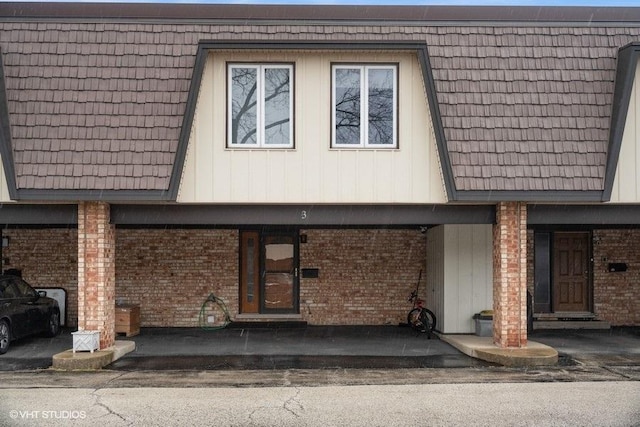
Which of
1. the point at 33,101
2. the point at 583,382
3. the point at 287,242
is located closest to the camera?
the point at 583,382

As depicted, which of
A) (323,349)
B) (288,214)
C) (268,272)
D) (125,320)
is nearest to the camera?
(288,214)

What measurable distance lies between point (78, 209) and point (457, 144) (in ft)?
22.3

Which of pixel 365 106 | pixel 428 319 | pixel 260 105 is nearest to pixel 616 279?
pixel 428 319

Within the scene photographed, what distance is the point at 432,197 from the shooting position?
13766 millimetres

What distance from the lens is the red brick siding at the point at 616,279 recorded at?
18938 mm

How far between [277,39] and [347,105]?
1.70 m

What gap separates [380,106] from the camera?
1395 cm

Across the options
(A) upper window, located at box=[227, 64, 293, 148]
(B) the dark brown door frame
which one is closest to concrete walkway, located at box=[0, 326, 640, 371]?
(B) the dark brown door frame

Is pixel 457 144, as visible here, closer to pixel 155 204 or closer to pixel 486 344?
pixel 486 344

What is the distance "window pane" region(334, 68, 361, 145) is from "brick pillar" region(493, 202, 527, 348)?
301 cm

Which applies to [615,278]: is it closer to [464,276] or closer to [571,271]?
[571,271]

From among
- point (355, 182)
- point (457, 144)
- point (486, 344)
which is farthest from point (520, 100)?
point (486, 344)

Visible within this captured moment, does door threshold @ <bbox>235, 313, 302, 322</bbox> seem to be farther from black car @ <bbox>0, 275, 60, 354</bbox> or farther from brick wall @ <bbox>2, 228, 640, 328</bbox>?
black car @ <bbox>0, 275, 60, 354</bbox>

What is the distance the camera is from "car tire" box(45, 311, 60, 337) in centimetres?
1670
